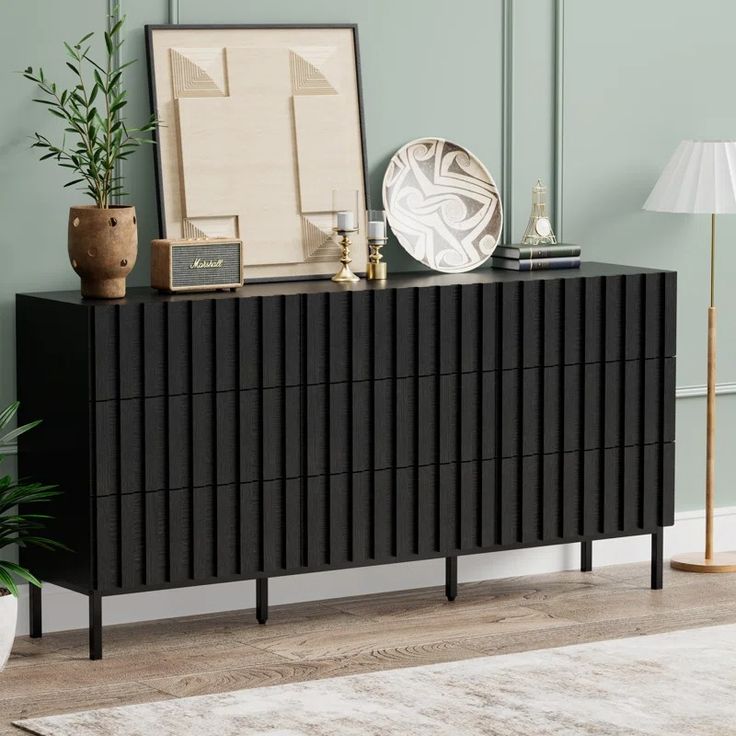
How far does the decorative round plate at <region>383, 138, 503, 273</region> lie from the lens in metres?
4.85

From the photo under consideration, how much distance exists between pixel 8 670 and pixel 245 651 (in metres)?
0.60

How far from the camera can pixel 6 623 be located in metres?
4.04

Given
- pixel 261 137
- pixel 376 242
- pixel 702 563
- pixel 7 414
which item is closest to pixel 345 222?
pixel 376 242

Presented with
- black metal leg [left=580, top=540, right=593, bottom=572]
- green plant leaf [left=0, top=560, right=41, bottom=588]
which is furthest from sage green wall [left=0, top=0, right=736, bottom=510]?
green plant leaf [left=0, top=560, right=41, bottom=588]

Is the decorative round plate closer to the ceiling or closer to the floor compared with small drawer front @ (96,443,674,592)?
closer to the ceiling

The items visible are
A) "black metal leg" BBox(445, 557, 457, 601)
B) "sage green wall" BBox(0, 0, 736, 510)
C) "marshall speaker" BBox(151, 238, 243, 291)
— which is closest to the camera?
"marshall speaker" BBox(151, 238, 243, 291)

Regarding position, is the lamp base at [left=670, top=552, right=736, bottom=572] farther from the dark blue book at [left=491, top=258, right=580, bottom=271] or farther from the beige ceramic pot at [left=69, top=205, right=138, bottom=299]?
the beige ceramic pot at [left=69, top=205, right=138, bottom=299]

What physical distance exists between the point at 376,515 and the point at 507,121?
52.3 inches

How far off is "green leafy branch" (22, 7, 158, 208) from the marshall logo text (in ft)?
0.88

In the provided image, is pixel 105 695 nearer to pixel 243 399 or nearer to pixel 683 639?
pixel 243 399

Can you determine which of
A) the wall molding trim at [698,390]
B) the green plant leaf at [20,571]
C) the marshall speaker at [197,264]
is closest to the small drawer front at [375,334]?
the marshall speaker at [197,264]

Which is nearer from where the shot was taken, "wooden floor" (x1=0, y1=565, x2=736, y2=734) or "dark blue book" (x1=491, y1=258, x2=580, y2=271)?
"wooden floor" (x1=0, y1=565, x2=736, y2=734)

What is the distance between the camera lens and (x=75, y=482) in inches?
163

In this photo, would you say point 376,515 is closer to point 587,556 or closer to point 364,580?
point 364,580
